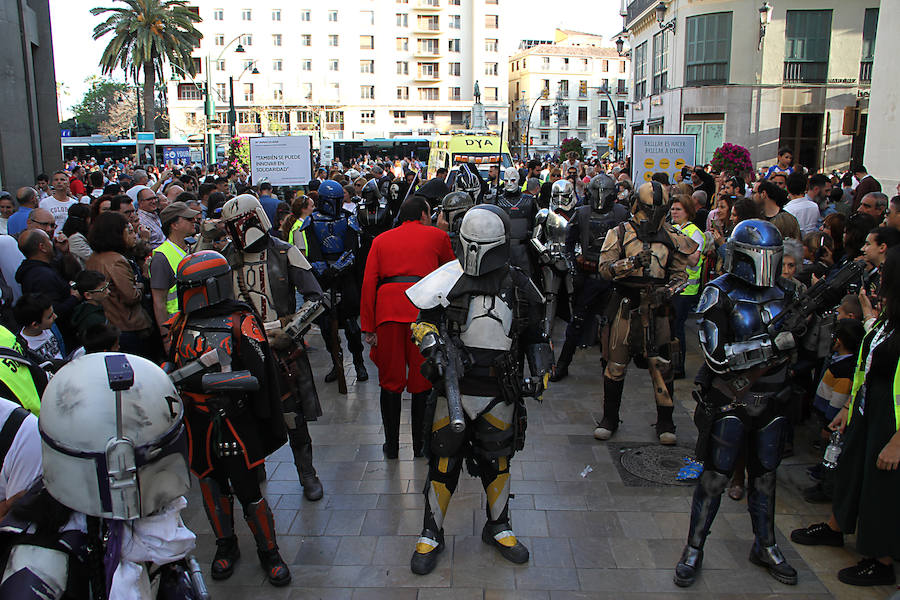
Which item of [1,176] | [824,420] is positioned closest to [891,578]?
[824,420]

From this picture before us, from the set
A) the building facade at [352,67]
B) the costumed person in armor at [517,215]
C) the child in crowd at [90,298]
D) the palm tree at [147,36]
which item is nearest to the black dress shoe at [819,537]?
the costumed person in armor at [517,215]

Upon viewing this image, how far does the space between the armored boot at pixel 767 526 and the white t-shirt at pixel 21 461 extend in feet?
12.2

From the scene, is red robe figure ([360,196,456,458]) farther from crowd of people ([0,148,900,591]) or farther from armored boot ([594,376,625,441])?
armored boot ([594,376,625,441])

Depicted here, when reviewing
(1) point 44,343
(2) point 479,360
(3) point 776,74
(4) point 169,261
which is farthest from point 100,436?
(3) point 776,74

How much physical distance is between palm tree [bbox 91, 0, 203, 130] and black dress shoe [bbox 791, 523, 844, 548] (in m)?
36.5

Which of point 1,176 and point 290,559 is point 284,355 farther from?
point 1,176

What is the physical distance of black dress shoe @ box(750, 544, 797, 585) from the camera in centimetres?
399

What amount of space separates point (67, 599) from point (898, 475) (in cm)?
404

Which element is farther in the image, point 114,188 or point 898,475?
point 114,188

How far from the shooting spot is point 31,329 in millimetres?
4184

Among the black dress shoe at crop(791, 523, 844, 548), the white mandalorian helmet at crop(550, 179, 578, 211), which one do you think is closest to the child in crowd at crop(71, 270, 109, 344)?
the black dress shoe at crop(791, 523, 844, 548)

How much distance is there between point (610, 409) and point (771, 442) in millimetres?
2317

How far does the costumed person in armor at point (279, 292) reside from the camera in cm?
484

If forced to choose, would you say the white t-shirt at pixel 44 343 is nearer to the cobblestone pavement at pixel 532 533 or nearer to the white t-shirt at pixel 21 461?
the cobblestone pavement at pixel 532 533
